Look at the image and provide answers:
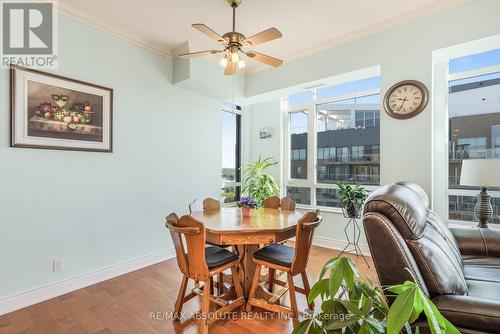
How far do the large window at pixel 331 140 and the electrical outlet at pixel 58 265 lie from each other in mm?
3469

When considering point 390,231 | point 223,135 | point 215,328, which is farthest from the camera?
point 223,135

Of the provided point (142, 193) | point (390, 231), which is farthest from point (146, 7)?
point (390, 231)

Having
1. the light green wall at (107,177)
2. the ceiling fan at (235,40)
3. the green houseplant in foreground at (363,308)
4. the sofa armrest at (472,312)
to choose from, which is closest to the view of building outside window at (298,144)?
the light green wall at (107,177)

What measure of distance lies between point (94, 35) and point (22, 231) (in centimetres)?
213

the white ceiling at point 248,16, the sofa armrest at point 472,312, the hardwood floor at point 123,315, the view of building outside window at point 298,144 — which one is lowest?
the hardwood floor at point 123,315

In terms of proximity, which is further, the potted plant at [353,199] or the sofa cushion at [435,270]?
the potted plant at [353,199]

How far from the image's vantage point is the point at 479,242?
212cm

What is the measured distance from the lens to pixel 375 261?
1329 millimetres

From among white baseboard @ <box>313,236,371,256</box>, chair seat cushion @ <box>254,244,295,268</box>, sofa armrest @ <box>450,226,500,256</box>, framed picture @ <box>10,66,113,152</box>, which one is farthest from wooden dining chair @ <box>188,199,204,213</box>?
sofa armrest @ <box>450,226,500,256</box>

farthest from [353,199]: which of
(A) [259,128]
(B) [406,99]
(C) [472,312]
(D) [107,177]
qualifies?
(D) [107,177]

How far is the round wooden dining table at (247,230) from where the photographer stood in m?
1.98

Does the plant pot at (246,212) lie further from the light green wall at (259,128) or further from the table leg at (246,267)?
the light green wall at (259,128)

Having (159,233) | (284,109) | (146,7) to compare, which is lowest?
(159,233)

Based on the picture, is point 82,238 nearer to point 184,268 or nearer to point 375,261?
point 184,268
